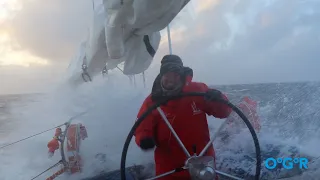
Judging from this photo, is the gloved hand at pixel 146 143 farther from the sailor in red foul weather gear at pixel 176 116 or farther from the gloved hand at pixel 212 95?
the gloved hand at pixel 212 95

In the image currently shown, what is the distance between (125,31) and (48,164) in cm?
281

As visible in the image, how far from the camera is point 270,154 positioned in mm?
3518

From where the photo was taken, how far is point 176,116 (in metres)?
1.59

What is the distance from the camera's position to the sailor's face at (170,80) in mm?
1481

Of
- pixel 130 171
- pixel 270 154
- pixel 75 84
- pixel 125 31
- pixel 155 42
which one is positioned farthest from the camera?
pixel 270 154

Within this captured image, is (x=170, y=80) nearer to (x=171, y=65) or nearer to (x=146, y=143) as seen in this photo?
(x=171, y=65)

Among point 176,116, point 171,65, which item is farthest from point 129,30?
point 176,116

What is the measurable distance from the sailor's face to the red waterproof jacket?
0.36ft

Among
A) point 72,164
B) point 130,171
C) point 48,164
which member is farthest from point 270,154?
point 48,164

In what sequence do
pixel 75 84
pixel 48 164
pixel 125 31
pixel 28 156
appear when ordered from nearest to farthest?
pixel 125 31 < pixel 75 84 < pixel 48 164 < pixel 28 156

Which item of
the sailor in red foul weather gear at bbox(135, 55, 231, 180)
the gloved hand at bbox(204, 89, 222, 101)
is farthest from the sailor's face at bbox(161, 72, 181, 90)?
the gloved hand at bbox(204, 89, 222, 101)

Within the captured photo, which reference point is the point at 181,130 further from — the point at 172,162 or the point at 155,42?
the point at 155,42

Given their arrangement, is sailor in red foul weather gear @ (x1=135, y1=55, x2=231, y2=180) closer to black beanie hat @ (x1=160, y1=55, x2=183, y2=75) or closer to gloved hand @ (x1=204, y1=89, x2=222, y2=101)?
black beanie hat @ (x1=160, y1=55, x2=183, y2=75)

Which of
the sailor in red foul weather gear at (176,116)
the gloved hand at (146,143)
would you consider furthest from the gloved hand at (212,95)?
the gloved hand at (146,143)
